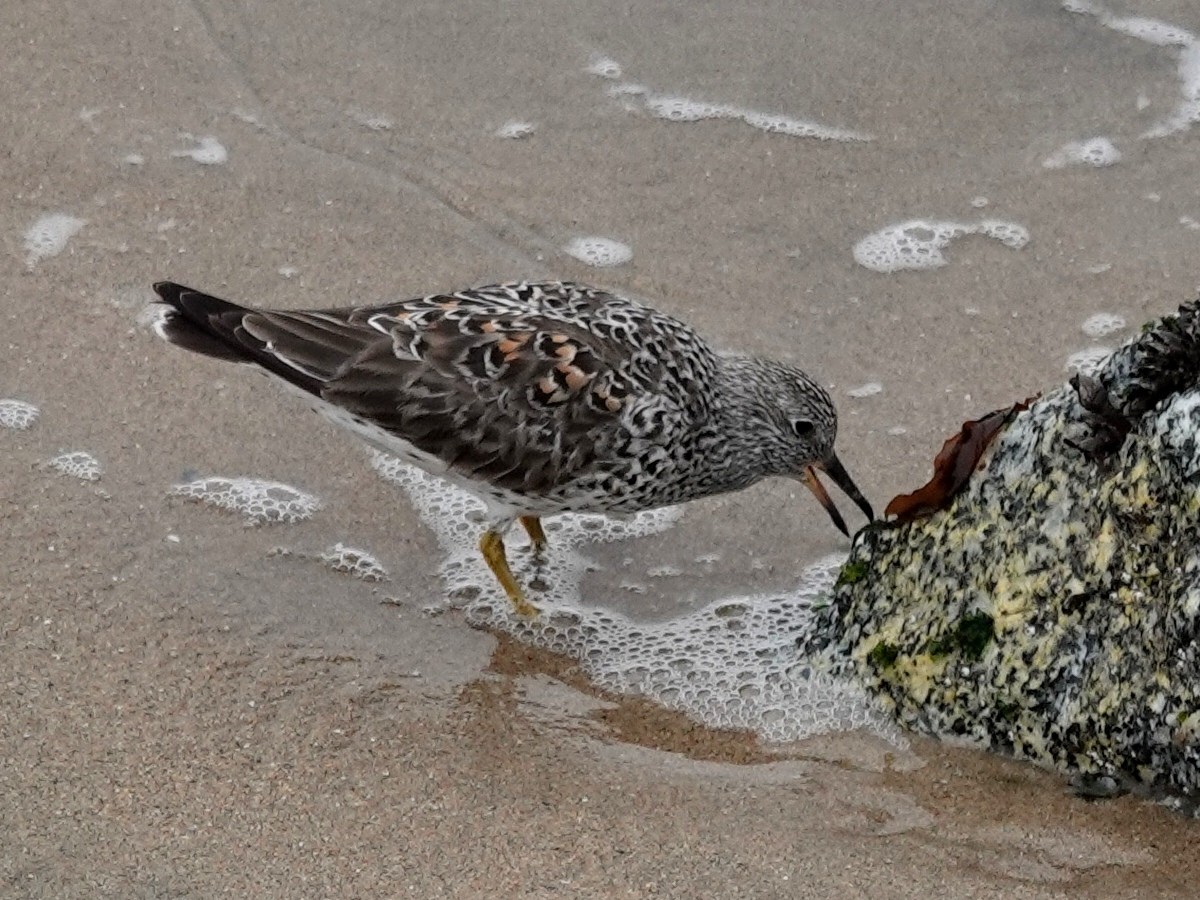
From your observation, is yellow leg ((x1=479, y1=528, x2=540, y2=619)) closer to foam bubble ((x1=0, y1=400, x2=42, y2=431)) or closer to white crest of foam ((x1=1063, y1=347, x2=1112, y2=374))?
foam bubble ((x1=0, y1=400, x2=42, y2=431))

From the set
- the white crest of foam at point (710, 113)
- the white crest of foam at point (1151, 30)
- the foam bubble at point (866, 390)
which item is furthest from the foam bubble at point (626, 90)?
the white crest of foam at point (1151, 30)

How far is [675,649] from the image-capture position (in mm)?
4785

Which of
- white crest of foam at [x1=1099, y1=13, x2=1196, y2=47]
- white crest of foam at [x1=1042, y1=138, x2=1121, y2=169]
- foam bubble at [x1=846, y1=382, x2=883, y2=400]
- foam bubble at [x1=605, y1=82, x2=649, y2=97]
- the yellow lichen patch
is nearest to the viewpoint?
the yellow lichen patch

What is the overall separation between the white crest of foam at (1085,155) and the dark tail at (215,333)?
3.21 m

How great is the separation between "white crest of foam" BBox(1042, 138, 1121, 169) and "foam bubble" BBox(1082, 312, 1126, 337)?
3.05ft

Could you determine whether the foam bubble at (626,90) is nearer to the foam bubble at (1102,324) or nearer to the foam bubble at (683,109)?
the foam bubble at (683,109)

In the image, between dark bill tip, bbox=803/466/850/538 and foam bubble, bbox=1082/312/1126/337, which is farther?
foam bubble, bbox=1082/312/1126/337

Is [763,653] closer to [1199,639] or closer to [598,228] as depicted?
[1199,639]

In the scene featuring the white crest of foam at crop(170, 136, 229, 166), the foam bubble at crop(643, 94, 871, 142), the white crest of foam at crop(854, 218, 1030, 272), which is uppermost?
the foam bubble at crop(643, 94, 871, 142)

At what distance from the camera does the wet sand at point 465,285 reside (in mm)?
3922

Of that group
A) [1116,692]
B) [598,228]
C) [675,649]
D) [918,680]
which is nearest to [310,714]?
[675,649]

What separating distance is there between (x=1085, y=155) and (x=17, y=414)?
3973 millimetres

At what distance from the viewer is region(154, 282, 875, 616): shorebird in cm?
483

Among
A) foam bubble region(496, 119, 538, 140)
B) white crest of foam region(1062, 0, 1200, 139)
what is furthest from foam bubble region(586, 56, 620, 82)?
white crest of foam region(1062, 0, 1200, 139)
